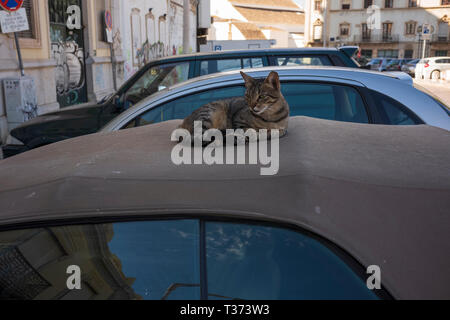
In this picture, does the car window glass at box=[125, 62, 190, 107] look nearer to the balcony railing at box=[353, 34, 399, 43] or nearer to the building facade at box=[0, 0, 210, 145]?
the building facade at box=[0, 0, 210, 145]

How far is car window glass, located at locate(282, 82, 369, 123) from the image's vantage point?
3.99 metres

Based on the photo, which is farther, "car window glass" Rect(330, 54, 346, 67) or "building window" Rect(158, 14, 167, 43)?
"building window" Rect(158, 14, 167, 43)

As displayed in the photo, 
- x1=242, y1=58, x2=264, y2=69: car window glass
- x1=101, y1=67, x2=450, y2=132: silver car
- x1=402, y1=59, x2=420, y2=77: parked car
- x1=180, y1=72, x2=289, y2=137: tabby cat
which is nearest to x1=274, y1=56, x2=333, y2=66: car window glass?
x1=242, y1=58, x2=264, y2=69: car window glass

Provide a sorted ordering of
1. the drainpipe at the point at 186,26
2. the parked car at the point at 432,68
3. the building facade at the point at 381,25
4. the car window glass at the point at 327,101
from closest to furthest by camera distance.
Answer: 1. the car window glass at the point at 327,101
2. the drainpipe at the point at 186,26
3. the parked car at the point at 432,68
4. the building facade at the point at 381,25

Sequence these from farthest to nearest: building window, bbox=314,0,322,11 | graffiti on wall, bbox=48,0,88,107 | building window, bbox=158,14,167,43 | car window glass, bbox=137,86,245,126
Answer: building window, bbox=314,0,322,11, building window, bbox=158,14,167,43, graffiti on wall, bbox=48,0,88,107, car window glass, bbox=137,86,245,126

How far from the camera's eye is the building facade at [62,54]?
934cm

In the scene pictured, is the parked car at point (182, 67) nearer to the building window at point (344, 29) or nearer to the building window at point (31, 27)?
the building window at point (31, 27)

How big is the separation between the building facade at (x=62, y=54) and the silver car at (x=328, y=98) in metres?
5.17

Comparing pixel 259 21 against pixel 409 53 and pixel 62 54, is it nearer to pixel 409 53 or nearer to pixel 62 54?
pixel 409 53

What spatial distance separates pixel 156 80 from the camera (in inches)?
247

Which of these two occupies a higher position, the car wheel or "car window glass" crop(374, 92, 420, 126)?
"car window glass" crop(374, 92, 420, 126)

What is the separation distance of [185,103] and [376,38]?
6247 centimetres

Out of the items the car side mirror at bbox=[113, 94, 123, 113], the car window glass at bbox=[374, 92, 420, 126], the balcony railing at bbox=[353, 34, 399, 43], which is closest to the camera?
the car window glass at bbox=[374, 92, 420, 126]

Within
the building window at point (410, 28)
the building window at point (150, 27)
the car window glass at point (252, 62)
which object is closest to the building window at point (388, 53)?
the building window at point (410, 28)
